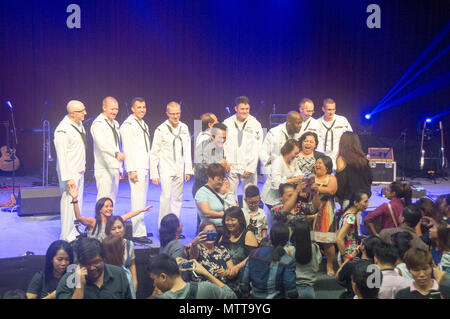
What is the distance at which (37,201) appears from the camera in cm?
591

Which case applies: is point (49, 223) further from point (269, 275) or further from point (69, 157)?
point (269, 275)

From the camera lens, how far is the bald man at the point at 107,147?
4.89 m

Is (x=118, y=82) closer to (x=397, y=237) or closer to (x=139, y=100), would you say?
(x=139, y=100)

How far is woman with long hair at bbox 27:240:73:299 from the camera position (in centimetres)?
306

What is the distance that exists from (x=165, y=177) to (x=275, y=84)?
18.6ft

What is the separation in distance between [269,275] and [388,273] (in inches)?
31.2

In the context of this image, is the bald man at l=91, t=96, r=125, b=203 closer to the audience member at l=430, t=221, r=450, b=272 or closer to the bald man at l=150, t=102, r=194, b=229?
the bald man at l=150, t=102, r=194, b=229

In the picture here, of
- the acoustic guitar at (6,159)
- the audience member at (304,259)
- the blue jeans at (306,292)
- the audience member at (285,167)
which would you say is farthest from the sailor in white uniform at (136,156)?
the acoustic guitar at (6,159)

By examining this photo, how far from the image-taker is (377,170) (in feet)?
28.6

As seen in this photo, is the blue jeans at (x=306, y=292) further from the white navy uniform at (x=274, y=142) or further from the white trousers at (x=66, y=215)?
the white trousers at (x=66, y=215)

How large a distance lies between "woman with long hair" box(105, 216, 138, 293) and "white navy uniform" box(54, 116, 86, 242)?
1.25 m

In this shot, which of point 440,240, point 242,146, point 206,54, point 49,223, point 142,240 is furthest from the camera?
point 206,54

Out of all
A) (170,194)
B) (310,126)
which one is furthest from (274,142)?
(170,194)

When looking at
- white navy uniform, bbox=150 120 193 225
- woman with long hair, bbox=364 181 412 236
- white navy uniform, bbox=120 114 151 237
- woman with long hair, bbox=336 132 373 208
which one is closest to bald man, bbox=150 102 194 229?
white navy uniform, bbox=150 120 193 225
